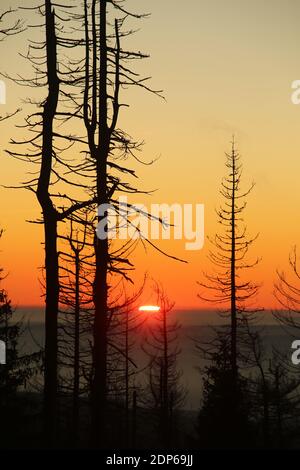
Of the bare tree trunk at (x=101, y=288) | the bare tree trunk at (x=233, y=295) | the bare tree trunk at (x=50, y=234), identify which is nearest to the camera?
the bare tree trunk at (x=50, y=234)

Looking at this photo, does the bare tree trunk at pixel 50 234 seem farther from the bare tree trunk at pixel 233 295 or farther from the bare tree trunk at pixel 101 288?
the bare tree trunk at pixel 233 295

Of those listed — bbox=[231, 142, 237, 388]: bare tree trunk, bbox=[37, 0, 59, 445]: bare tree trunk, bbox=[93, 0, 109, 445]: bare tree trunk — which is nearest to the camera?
bbox=[37, 0, 59, 445]: bare tree trunk

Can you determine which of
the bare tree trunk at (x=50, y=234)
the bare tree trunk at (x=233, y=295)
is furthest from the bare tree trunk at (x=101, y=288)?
the bare tree trunk at (x=233, y=295)

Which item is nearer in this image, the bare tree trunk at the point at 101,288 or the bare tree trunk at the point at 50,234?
the bare tree trunk at the point at 50,234

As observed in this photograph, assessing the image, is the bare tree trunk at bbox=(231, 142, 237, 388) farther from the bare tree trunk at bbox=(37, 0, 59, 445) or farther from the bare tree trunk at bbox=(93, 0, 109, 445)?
the bare tree trunk at bbox=(37, 0, 59, 445)

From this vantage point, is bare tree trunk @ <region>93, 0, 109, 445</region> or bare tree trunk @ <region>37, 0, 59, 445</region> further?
bare tree trunk @ <region>93, 0, 109, 445</region>

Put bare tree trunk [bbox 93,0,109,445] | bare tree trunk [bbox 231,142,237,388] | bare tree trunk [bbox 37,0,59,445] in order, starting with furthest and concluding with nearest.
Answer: bare tree trunk [bbox 231,142,237,388]
bare tree trunk [bbox 93,0,109,445]
bare tree trunk [bbox 37,0,59,445]

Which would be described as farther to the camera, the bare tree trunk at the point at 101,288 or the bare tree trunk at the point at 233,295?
the bare tree trunk at the point at 233,295

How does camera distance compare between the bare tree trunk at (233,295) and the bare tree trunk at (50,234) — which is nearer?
the bare tree trunk at (50,234)

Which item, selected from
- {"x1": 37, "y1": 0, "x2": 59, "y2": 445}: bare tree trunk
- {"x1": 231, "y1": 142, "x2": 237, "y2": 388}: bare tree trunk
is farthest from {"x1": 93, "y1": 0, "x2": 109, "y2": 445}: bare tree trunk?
{"x1": 231, "y1": 142, "x2": 237, "y2": 388}: bare tree trunk

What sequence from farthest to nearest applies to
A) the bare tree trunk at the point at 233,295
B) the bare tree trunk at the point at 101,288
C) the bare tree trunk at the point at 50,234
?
the bare tree trunk at the point at 233,295
the bare tree trunk at the point at 101,288
the bare tree trunk at the point at 50,234

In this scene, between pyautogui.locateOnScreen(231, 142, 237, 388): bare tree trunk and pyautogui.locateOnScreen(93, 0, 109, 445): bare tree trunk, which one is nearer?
pyautogui.locateOnScreen(93, 0, 109, 445): bare tree trunk
